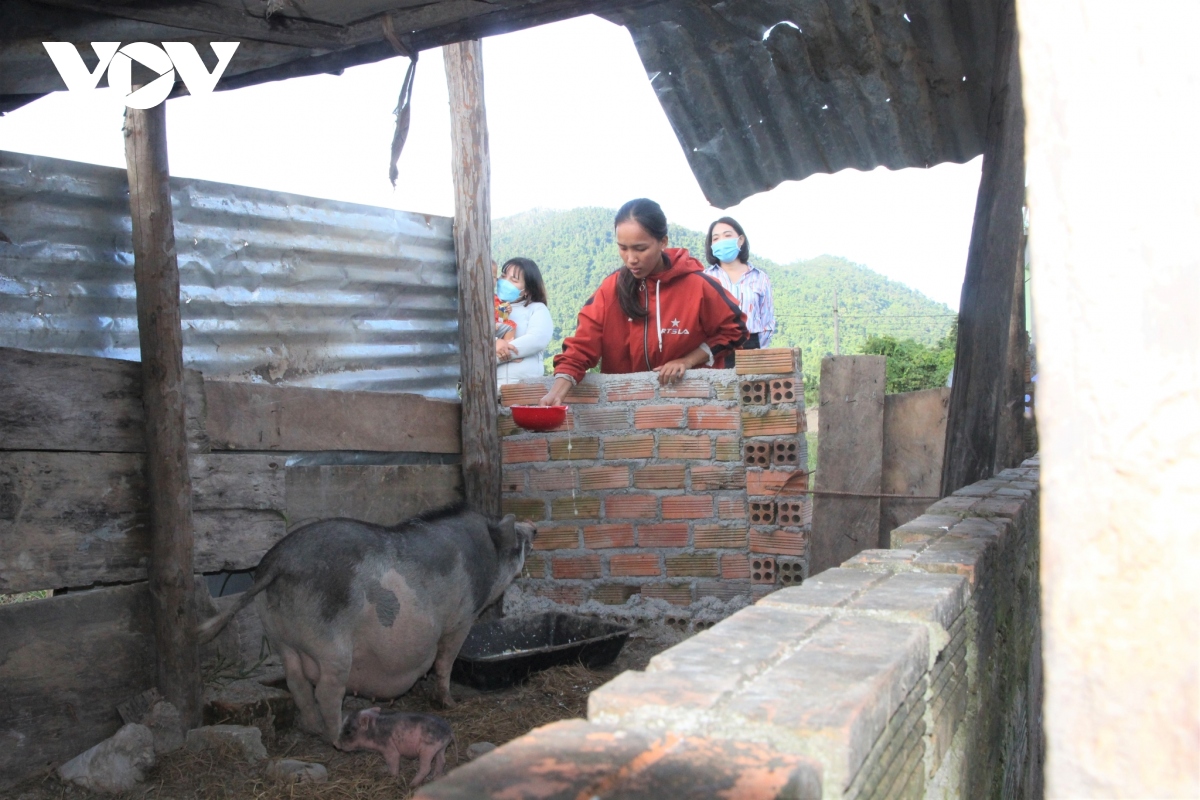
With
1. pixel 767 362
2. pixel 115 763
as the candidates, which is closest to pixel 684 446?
pixel 767 362

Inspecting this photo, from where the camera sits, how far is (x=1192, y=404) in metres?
0.87

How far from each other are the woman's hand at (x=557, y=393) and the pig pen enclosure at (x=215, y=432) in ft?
1.81

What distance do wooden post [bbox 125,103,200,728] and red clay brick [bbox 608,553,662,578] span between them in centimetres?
247

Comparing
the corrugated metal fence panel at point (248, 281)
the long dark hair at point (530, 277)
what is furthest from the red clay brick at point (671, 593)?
the long dark hair at point (530, 277)

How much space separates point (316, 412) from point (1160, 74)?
4.25 m

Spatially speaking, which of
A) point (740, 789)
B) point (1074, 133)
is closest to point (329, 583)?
point (740, 789)

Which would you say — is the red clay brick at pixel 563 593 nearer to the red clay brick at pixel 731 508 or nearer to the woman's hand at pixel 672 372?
the red clay brick at pixel 731 508

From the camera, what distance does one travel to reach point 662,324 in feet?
18.2

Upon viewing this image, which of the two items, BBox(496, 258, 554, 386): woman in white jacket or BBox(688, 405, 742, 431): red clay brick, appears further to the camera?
BBox(496, 258, 554, 386): woman in white jacket

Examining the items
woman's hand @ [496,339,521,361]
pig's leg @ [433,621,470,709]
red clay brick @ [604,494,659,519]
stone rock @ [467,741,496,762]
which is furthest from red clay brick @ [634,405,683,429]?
stone rock @ [467,741,496,762]

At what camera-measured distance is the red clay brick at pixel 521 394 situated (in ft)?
18.9

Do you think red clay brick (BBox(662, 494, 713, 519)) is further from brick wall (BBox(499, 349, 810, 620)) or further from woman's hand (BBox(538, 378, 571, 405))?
woman's hand (BBox(538, 378, 571, 405))

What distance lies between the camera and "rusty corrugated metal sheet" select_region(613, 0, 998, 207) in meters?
4.12

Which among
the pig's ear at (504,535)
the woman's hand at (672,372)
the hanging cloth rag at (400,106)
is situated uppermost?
the hanging cloth rag at (400,106)
